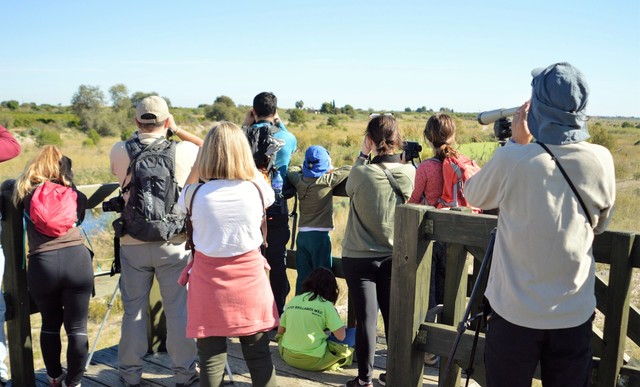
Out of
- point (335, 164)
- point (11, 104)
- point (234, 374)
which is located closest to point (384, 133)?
point (234, 374)

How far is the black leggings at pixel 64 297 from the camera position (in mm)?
3367

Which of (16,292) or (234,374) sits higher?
(16,292)

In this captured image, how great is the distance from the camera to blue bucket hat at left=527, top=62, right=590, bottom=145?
2172mm

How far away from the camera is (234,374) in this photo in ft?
13.3

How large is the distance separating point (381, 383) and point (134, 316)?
1.60m

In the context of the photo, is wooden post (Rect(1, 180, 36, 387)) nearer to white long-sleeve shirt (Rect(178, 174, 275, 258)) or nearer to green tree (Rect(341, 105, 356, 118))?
white long-sleeve shirt (Rect(178, 174, 275, 258))

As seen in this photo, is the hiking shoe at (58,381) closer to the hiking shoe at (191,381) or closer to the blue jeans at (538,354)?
the hiking shoe at (191,381)

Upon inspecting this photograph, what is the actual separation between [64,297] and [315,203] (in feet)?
6.03

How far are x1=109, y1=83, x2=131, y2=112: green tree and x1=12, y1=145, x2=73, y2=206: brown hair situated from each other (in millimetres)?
58284

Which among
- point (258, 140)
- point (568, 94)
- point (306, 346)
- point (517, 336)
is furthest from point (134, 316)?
point (568, 94)

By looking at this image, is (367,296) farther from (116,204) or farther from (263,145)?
(116,204)

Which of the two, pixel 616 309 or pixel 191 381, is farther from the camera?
pixel 191 381

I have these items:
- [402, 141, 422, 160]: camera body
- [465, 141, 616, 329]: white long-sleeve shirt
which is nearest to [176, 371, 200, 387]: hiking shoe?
[402, 141, 422, 160]: camera body

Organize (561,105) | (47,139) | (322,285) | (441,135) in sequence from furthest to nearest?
(47,139)
(322,285)
(441,135)
(561,105)
